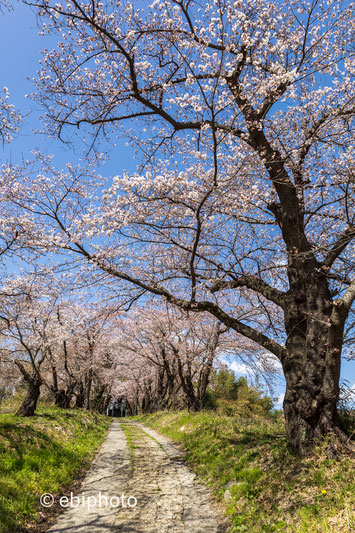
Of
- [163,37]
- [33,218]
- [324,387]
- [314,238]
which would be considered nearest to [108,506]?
[324,387]

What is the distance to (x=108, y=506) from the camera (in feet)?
19.7

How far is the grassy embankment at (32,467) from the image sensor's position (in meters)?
5.22

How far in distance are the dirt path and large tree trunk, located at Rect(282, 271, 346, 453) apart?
7.36 ft

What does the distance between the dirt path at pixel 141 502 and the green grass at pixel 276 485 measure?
0.42 m

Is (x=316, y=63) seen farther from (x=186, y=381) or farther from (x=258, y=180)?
(x=186, y=381)

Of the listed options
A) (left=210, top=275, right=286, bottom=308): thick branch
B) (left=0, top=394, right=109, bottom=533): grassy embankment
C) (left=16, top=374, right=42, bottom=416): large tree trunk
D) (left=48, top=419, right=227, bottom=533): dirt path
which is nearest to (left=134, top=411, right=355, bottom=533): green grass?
(left=48, top=419, right=227, bottom=533): dirt path

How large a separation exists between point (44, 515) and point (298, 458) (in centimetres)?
459

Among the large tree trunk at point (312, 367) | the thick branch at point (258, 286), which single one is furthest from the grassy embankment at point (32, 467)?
the thick branch at point (258, 286)

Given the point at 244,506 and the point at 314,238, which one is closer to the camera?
the point at 244,506

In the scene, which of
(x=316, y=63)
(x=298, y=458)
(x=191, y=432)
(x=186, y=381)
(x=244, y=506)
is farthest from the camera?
(x=186, y=381)

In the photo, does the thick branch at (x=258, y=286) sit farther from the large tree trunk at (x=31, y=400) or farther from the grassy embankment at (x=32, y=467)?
the large tree trunk at (x=31, y=400)

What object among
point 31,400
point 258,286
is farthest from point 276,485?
point 31,400

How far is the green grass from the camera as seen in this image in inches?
163

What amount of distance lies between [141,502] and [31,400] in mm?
9035
